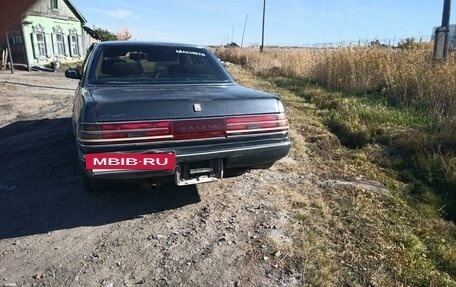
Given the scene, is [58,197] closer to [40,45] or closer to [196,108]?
[196,108]

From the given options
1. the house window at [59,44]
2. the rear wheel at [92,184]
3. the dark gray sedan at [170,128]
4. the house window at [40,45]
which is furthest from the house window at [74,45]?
the rear wheel at [92,184]

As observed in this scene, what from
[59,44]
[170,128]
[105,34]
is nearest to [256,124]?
[170,128]

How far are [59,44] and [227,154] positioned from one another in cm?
2523

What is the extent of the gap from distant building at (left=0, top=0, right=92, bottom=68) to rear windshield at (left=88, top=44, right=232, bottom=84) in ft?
54.5

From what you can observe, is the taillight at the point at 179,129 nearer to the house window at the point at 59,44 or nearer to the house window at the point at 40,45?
the house window at the point at 40,45

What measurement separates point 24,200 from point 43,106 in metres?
6.18

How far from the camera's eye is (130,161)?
9.48 feet

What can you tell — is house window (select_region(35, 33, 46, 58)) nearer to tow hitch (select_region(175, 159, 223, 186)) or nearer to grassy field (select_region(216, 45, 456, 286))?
grassy field (select_region(216, 45, 456, 286))

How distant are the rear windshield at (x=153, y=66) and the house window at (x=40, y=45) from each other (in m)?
20.4

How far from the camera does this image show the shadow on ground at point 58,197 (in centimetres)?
334

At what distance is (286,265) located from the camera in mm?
2738

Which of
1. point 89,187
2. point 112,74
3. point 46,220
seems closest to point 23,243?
point 46,220

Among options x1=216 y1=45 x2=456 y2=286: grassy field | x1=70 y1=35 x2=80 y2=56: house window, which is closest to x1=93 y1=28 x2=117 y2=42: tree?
x1=70 y1=35 x2=80 y2=56: house window

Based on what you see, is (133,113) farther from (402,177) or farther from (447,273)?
(402,177)
